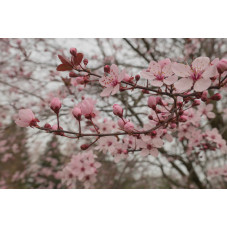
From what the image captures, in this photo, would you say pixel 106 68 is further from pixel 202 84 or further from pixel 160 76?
pixel 202 84

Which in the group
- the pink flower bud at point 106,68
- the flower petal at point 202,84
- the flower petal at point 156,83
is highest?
the pink flower bud at point 106,68

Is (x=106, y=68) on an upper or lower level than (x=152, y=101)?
upper

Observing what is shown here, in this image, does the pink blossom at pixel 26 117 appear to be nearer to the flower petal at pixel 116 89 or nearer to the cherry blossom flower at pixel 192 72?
the flower petal at pixel 116 89

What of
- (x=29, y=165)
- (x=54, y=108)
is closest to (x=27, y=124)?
(x=54, y=108)

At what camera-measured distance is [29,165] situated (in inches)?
173

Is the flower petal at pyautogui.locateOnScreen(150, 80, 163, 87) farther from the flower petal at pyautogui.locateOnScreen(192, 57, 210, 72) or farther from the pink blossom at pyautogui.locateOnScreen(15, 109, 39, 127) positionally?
the pink blossom at pyautogui.locateOnScreen(15, 109, 39, 127)

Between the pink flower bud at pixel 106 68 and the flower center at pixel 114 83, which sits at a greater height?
the pink flower bud at pixel 106 68

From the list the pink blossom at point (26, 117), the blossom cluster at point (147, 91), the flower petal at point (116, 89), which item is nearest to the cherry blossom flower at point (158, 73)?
the blossom cluster at point (147, 91)

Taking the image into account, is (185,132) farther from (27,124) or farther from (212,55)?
(212,55)

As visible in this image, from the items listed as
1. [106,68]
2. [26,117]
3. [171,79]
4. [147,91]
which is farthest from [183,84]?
[26,117]

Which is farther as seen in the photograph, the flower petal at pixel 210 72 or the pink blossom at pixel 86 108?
the pink blossom at pixel 86 108

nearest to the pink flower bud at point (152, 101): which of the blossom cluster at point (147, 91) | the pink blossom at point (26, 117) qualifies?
the blossom cluster at point (147, 91)

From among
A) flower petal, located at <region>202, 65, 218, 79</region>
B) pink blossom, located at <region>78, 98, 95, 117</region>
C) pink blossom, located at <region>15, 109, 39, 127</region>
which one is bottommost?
pink blossom, located at <region>15, 109, 39, 127</region>

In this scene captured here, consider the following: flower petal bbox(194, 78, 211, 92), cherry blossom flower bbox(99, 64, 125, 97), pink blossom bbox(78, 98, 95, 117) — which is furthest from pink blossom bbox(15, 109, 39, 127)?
flower petal bbox(194, 78, 211, 92)
